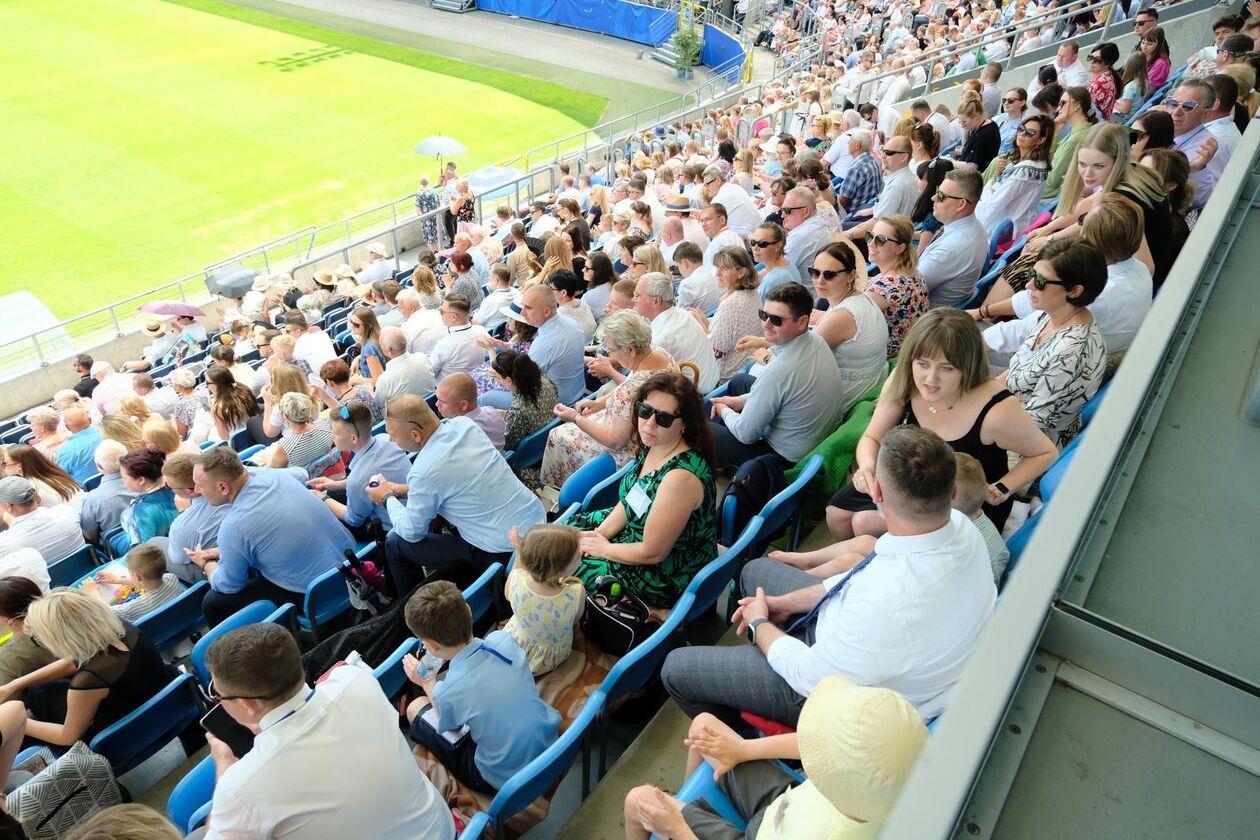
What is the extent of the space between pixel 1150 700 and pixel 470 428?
10.5 ft

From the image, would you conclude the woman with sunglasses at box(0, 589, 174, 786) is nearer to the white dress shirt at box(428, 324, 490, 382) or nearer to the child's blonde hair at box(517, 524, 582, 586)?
the child's blonde hair at box(517, 524, 582, 586)

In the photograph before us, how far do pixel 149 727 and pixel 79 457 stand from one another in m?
4.35

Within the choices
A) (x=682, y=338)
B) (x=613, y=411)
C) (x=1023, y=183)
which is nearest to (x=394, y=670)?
(x=613, y=411)

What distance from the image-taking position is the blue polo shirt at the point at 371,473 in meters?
4.75

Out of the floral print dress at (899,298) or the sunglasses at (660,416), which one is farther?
the floral print dress at (899,298)

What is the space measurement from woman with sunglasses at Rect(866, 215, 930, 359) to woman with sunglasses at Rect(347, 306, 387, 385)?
4108mm

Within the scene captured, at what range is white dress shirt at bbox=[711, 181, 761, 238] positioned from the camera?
8492mm

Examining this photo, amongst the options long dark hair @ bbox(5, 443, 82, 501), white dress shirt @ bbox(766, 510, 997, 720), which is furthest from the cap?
white dress shirt @ bbox(766, 510, 997, 720)

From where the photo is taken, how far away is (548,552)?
311 centimetres

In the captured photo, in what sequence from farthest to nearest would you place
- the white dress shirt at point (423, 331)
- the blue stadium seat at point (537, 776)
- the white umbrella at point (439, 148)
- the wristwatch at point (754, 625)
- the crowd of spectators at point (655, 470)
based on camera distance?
the white umbrella at point (439, 148) → the white dress shirt at point (423, 331) → the wristwatch at point (754, 625) → the blue stadium seat at point (537, 776) → the crowd of spectators at point (655, 470)

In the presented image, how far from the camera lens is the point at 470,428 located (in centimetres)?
418

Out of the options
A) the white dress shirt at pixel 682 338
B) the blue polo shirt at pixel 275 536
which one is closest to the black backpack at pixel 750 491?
the white dress shirt at pixel 682 338

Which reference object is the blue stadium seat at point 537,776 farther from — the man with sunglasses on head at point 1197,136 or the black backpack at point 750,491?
the man with sunglasses on head at point 1197,136

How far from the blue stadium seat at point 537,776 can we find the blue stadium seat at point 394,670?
0.80 meters
